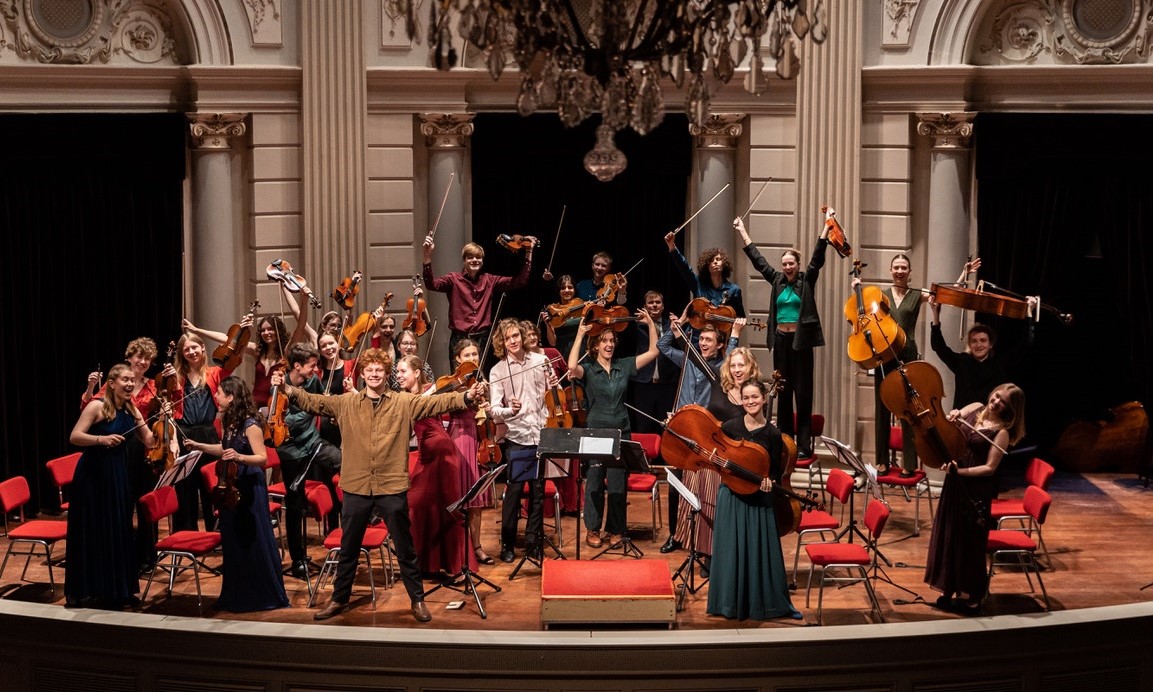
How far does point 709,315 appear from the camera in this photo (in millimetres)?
10281

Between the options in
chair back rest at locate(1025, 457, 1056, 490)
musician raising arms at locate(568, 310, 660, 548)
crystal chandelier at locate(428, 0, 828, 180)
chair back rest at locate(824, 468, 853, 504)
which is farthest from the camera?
musician raising arms at locate(568, 310, 660, 548)

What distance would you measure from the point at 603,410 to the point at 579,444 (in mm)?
1132

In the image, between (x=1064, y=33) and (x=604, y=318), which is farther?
(x=1064, y=33)

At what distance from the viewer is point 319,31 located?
37.2 ft

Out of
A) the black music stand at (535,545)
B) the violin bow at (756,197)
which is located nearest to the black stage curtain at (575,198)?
the violin bow at (756,197)

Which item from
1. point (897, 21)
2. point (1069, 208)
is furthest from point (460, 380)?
point (1069, 208)

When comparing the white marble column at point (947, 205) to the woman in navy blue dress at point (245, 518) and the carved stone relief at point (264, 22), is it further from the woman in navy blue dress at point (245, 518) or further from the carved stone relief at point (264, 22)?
the woman in navy blue dress at point (245, 518)

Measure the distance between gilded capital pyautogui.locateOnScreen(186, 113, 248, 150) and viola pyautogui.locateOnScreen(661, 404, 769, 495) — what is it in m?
5.19

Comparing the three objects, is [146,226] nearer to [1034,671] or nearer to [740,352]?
[740,352]

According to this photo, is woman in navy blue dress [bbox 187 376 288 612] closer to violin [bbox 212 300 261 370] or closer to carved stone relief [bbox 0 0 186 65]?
violin [bbox 212 300 261 370]

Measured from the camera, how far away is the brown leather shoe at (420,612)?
809 cm

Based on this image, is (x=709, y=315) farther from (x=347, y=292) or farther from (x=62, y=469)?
(x=62, y=469)

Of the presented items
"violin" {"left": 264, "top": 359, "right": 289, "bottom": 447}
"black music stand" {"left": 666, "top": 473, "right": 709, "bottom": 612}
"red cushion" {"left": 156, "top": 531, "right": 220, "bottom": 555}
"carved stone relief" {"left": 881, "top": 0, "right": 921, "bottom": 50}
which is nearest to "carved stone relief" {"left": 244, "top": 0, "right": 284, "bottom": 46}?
"violin" {"left": 264, "top": 359, "right": 289, "bottom": 447}

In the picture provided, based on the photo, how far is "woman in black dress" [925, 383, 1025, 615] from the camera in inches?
313
